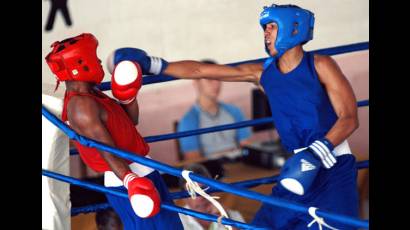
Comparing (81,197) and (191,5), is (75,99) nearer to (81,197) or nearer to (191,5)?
(81,197)

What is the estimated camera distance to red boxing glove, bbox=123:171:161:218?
166 cm

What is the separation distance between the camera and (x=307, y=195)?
192 cm

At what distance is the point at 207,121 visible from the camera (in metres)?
3.89

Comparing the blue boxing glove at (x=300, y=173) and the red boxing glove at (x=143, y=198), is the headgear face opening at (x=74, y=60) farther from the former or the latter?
the blue boxing glove at (x=300, y=173)

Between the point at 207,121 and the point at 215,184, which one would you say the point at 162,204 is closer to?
the point at 215,184

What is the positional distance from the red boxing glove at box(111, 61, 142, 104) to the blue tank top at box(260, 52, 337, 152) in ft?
1.17

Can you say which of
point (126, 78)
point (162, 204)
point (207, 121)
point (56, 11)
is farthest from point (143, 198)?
point (56, 11)

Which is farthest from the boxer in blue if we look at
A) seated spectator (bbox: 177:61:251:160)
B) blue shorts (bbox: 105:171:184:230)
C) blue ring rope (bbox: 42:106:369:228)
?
seated spectator (bbox: 177:61:251:160)

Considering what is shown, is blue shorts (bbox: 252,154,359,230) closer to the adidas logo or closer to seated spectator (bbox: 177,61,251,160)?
the adidas logo

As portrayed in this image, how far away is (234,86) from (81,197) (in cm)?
202

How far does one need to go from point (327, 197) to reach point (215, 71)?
469 millimetres

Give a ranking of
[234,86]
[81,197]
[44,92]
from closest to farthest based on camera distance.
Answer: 1. [44,92]
2. [81,197]
3. [234,86]
